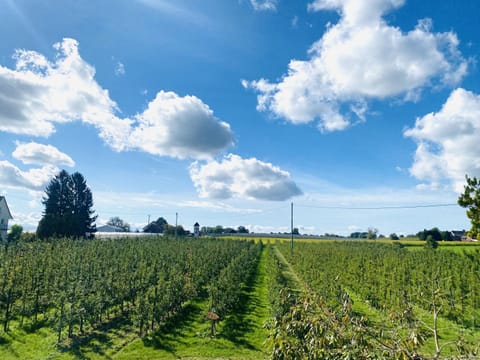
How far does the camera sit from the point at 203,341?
10.2 meters

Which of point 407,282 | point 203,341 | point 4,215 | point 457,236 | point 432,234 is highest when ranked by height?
point 4,215

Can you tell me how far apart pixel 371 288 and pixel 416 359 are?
681 inches

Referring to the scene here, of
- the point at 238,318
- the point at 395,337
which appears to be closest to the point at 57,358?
the point at 238,318

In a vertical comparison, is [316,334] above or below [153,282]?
above

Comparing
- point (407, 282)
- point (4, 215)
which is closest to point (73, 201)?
point (4, 215)

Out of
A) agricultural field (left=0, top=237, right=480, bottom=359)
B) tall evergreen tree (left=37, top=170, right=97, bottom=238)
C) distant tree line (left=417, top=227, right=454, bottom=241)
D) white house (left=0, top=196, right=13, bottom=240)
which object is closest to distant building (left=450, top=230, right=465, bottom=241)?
distant tree line (left=417, top=227, right=454, bottom=241)

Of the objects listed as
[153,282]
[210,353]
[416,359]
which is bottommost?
[210,353]

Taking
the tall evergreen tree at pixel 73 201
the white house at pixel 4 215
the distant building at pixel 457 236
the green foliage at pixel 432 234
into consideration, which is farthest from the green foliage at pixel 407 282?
the distant building at pixel 457 236

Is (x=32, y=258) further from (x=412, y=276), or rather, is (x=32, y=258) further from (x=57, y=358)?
(x=412, y=276)

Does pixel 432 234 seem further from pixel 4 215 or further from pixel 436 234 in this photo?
pixel 4 215

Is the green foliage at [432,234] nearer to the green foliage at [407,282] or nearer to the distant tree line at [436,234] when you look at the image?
the distant tree line at [436,234]

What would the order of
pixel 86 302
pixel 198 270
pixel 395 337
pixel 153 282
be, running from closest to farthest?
1. pixel 395 337
2. pixel 86 302
3. pixel 153 282
4. pixel 198 270

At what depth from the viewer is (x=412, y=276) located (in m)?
20.2

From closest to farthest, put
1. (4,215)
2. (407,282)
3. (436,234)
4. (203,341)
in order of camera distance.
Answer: (203,341) < (407,282) < (4,215) < (436,234)
